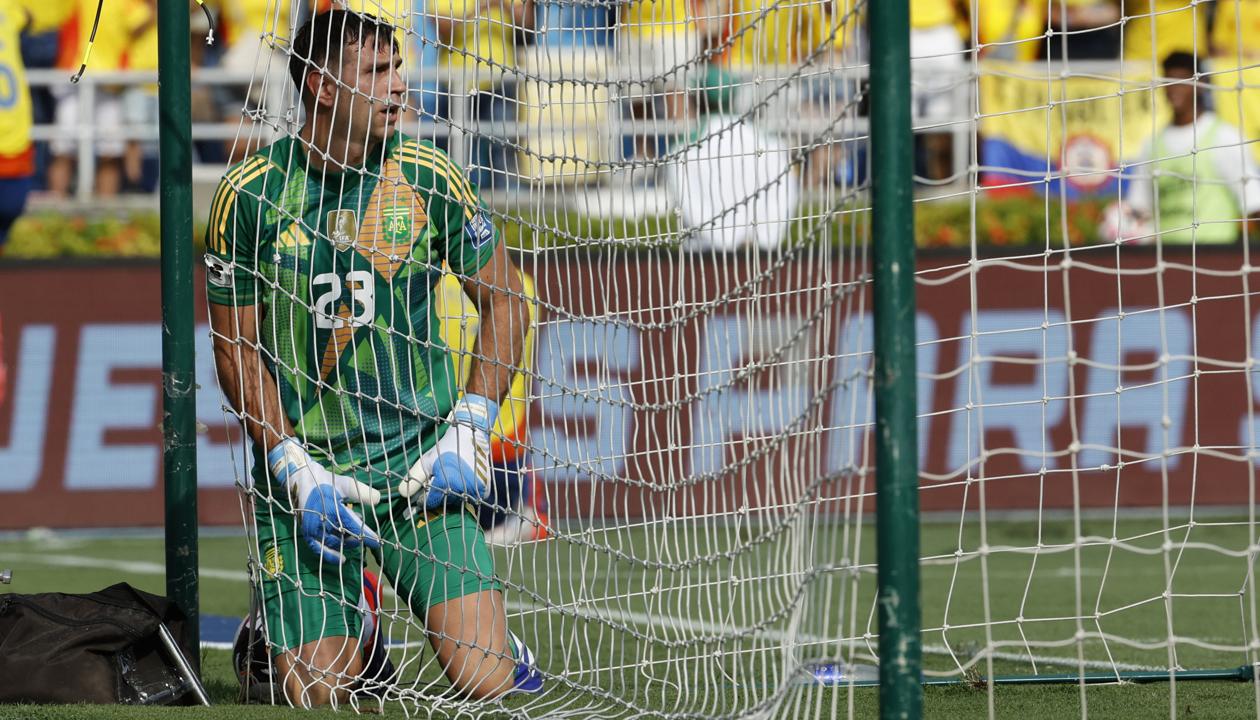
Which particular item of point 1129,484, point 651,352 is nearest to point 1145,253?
point 1129,484

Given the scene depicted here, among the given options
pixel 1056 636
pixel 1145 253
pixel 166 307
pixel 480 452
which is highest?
pixel 1145 253

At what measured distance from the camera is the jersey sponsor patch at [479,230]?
4430mm

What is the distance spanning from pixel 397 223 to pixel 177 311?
63 cm

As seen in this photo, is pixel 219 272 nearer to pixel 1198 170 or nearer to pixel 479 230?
pixel 479 230

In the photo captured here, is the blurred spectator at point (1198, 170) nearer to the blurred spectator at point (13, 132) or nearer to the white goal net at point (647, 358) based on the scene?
the white goal net at point (647, 358)

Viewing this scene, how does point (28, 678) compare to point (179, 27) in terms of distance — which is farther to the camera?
point (179, 27)

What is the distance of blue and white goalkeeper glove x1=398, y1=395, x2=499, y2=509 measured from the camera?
432cm

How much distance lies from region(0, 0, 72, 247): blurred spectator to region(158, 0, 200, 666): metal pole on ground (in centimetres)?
621

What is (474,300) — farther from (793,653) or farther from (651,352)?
(793,653)

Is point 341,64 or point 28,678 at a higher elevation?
point 341,64

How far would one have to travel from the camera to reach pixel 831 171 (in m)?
3.59

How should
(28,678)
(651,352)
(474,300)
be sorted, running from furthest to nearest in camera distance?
(651,352) → (474,300) → (28,678)

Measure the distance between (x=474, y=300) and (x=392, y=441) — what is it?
0.46 meters

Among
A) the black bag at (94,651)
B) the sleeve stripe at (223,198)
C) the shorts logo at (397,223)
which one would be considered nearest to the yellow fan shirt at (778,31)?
the shorts logo at (397,223)
